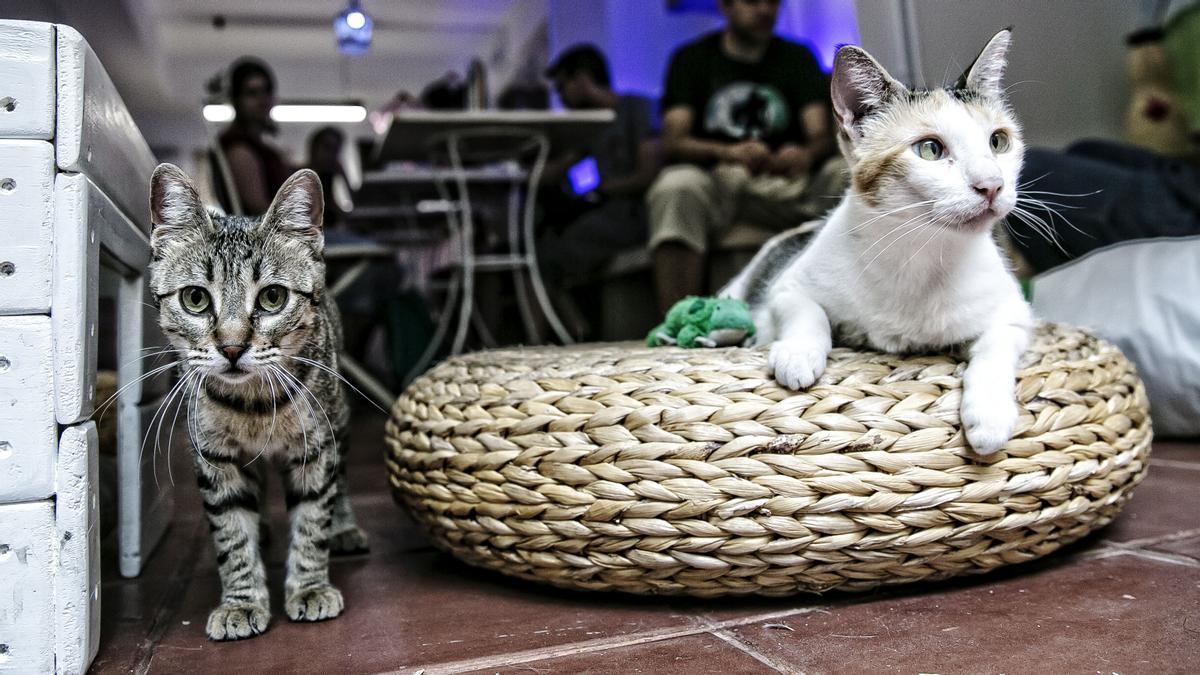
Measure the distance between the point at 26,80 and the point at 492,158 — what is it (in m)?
2.91

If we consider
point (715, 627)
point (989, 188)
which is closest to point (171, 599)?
point (715, 627)

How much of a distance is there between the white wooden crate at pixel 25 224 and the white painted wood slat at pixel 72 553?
0.15m

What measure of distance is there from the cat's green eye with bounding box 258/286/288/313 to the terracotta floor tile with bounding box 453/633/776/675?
55 cm

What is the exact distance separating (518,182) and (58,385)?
290 cm

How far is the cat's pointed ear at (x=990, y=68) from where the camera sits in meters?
1.19

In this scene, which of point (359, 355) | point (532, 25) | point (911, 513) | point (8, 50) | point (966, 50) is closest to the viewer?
point (8, 50)

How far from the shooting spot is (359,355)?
4297 mm

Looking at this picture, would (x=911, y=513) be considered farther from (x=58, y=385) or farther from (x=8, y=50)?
(x=8, y=50)

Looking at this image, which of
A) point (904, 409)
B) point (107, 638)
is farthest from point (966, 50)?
point (107, 638)

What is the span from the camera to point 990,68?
3.98 feet

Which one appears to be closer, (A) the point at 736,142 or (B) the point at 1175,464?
(B) the point at 1175,464

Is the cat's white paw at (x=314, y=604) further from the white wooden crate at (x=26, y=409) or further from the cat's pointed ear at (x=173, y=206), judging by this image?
the cat's pointed ear at (x=173, y=206)

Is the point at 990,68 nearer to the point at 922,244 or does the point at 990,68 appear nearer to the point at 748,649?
the point at 922,244

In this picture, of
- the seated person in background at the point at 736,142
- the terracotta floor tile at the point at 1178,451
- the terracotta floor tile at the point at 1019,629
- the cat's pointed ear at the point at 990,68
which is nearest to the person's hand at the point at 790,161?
the seated person in background at the point at 736,142
